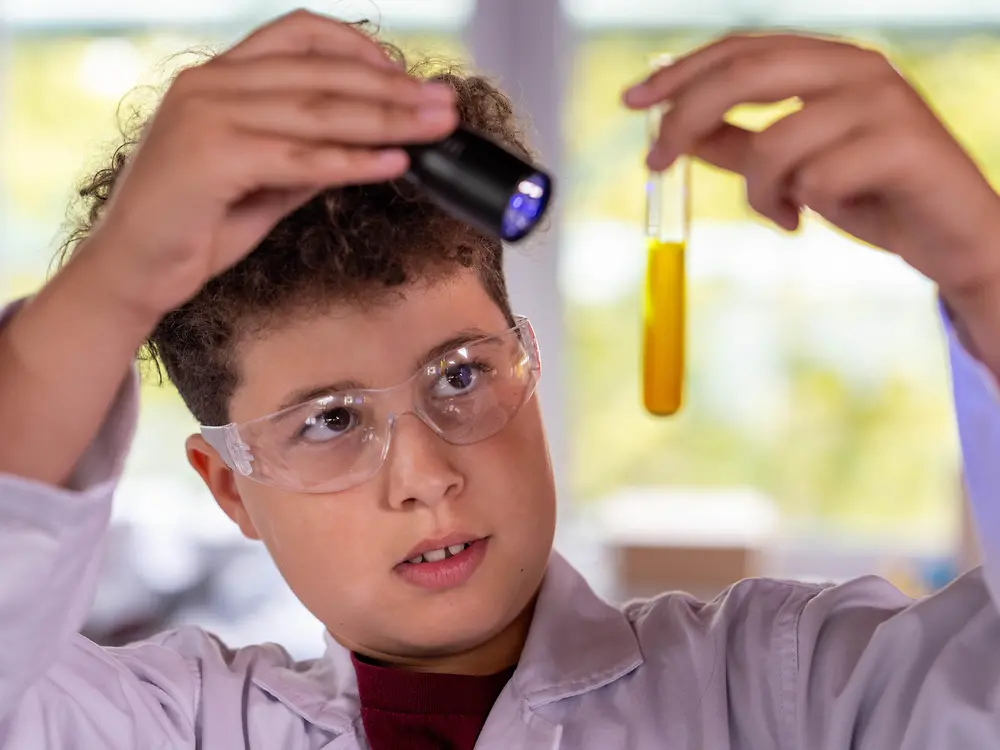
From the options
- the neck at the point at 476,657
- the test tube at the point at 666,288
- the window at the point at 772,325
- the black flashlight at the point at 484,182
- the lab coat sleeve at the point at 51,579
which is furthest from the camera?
the window at the point at 772,325

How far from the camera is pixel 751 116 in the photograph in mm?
3422

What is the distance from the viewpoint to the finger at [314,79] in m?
0.78

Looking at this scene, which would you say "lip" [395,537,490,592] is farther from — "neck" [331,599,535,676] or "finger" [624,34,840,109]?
"finger" [624,34,840,109]

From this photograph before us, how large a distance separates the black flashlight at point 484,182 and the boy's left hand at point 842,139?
9 centimetres

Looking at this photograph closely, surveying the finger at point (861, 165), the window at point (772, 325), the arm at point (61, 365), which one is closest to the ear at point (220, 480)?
the arm at point (61, 365)

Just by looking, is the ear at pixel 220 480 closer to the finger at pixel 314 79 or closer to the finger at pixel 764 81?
the finger at pixel 314 79

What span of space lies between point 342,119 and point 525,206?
13 centimetres

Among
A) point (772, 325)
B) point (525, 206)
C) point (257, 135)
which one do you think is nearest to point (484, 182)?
point (525, 206)

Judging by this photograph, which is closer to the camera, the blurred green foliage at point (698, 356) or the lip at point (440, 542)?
the lip at point (440, 542)

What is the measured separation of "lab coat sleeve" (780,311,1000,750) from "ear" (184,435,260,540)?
A: 1.80 feet

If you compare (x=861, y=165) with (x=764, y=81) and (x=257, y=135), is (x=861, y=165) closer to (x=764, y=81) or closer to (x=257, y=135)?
(x=764, y=81)

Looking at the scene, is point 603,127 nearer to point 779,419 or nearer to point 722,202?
point 722,202

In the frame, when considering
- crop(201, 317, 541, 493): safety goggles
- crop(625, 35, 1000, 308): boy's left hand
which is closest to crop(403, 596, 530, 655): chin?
crop(201, 317, 541, 493): safety goggles

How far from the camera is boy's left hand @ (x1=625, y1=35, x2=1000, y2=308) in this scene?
0.78m
